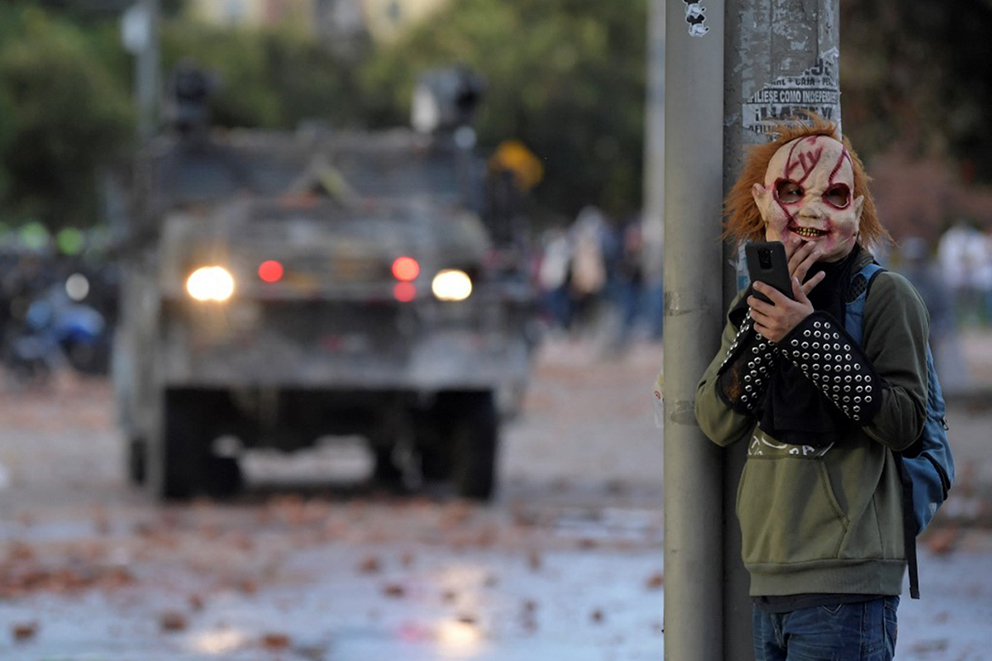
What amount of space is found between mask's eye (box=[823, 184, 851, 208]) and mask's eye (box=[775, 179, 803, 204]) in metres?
0.05

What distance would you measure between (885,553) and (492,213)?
9.61 meters

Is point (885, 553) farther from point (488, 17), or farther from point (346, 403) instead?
point (488, 17)

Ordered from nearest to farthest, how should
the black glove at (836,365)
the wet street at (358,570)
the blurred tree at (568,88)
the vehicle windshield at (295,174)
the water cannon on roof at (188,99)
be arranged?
the black glove at (836,365)
the wet street at (358,570)
the vehicle windshield at (295,174)
the water cannon on roof at (188,99)
the blurred tree at (568,88)

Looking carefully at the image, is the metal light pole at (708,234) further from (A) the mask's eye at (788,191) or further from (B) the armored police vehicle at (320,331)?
(B) the armored police vehicle at (320,331)

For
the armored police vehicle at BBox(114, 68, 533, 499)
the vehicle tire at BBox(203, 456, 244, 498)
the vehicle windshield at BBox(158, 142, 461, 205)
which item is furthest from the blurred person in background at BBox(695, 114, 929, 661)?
→ the vehicle windshield at BBox(158, 142, 461, 205)

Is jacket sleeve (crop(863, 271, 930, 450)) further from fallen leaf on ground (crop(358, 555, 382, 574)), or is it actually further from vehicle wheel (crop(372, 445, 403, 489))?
vehicle wheel (crop(372, 445, 403, 489))

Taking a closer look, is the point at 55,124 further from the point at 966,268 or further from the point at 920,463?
the point at 920,463

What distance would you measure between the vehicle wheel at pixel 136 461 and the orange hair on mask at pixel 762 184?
32.6 feet

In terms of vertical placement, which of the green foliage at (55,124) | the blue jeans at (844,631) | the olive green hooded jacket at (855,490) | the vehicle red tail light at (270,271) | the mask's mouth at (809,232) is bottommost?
the blue jeans at (844,631)

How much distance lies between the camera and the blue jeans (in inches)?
140

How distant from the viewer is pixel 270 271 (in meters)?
11.7

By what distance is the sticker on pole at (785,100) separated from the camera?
3938mm

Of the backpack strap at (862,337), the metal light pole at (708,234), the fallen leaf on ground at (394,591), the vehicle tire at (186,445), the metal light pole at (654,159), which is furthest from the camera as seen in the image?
the metal light pole at (654,159)

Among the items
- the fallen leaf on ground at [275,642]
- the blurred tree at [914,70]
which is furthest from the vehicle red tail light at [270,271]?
the blurred tree at [914,70]
